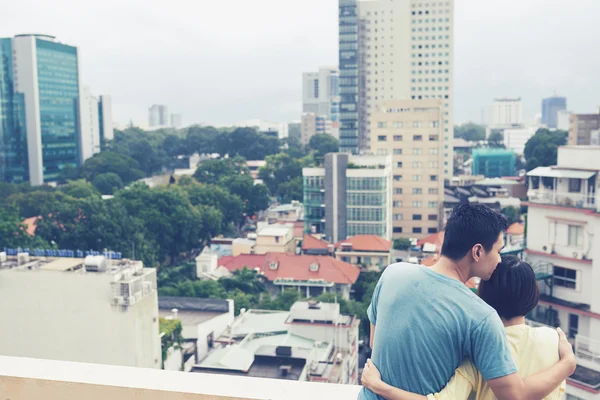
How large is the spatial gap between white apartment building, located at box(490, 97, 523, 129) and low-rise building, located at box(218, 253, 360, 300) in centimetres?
12036

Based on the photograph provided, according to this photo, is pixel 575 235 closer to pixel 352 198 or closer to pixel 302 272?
pixel 302 272

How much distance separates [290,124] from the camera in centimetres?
11356

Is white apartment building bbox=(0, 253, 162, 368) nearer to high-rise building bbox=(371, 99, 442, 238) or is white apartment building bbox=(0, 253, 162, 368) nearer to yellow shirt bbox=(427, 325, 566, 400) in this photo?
yellow shirt bbox=(427, 325, 566, 400)

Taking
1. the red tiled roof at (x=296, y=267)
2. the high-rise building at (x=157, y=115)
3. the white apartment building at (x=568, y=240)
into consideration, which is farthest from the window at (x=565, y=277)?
the high-rise building at (x=157, y=115)

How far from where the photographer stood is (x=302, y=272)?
20.1 metres

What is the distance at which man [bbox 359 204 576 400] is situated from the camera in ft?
4.95

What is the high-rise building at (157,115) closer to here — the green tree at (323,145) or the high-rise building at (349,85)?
the green tree at (323,145)

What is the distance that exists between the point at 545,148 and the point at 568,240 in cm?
3177

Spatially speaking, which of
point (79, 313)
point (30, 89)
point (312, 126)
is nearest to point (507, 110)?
point (312, 126)

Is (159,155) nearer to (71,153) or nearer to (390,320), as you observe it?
(71,153)

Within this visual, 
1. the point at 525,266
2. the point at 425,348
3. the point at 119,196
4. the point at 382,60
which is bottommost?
the point at 119,196

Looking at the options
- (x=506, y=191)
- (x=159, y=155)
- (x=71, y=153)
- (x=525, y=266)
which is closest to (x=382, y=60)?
(x=506, y=191)

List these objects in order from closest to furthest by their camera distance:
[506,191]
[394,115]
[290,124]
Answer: [394,115], [506,191], [290,124]

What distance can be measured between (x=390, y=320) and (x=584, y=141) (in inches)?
1340
